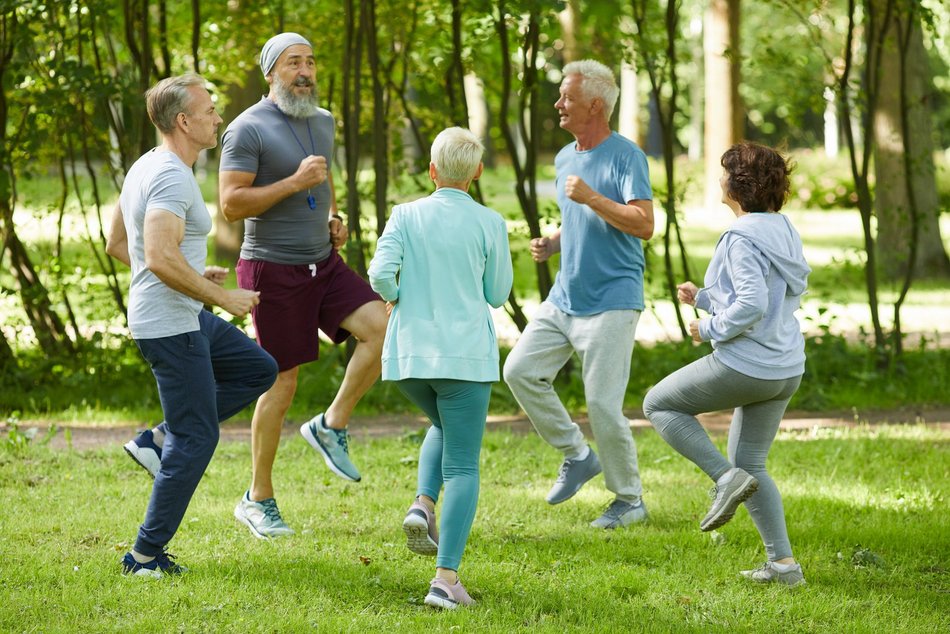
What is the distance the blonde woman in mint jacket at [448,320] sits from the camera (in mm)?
4324

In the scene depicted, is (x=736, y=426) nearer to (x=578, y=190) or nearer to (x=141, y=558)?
(x=578, y=190)

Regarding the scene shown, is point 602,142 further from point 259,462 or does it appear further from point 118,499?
point 118,499

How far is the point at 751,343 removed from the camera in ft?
15.0

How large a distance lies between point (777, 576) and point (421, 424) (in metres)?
3.84

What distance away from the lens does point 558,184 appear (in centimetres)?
592

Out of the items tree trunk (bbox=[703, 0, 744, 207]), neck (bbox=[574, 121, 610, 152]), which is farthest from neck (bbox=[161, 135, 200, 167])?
tree trunk (bbox=[703, 0, 744, 207])

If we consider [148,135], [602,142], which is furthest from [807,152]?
[602,142]

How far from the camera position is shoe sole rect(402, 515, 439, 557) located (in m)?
4.39

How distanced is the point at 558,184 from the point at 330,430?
1618mm

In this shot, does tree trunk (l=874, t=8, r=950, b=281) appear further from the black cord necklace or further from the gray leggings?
the black cord necklace

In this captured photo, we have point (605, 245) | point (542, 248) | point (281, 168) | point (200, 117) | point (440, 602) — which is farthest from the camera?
point (542, 248)

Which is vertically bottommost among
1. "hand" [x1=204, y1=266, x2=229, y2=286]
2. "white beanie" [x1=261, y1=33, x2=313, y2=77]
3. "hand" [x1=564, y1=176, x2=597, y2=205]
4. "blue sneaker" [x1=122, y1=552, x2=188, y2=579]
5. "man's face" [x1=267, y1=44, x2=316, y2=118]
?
"blue sneaker" [x1=122, y1=552, x2=188, y2=579]

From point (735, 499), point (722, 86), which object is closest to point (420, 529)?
point (735, 499)

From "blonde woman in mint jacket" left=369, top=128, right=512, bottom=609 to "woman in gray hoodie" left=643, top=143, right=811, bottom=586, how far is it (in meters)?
0.87
